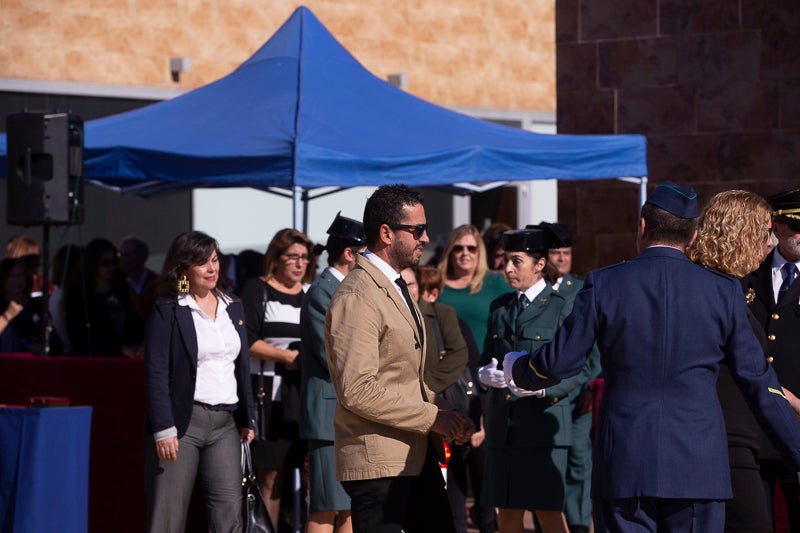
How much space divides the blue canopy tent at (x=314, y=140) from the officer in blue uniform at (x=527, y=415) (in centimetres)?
183

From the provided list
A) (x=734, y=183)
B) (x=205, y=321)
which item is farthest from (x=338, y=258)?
(x=734, y=183)

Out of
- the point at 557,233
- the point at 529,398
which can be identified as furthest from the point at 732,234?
the point at 557,233

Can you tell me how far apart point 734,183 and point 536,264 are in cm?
494

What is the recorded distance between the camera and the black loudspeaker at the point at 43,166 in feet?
30.2

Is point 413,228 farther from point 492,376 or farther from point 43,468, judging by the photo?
point 43,468

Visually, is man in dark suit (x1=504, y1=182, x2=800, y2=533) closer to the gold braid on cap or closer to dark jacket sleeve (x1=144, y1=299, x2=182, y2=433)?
the gold braid on cap

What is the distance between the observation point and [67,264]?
32.6 feet

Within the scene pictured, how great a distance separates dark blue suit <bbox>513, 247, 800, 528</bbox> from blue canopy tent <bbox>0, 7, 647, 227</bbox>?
13.2 feet

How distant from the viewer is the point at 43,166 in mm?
9234

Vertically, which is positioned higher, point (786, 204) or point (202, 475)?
point (786, 204)

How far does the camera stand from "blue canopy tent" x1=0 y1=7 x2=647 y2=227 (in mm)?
9094

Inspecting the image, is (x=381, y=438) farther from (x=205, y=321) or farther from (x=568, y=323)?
(x=205, y=321)

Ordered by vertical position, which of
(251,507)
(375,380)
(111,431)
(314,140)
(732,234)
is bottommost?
(251,507)

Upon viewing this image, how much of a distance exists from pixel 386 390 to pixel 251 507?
2567mm
